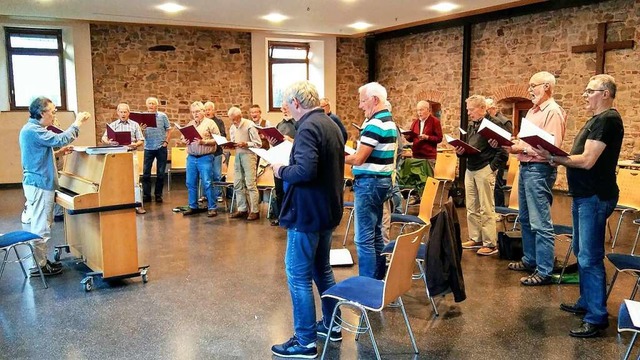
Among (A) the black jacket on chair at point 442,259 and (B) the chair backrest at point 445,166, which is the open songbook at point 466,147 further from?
(B) the chair backrest at point 445,166

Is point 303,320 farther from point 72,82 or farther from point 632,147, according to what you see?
point 72,82

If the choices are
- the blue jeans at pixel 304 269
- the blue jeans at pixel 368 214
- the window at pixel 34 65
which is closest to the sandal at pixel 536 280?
the blue jeans at pixel 368 214

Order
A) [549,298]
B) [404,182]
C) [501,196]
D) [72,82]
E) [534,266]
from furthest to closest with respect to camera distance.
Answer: [72,82] < [404,182] < [501,196] < [534,266] < [549,298]

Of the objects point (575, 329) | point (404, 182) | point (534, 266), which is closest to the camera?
point (575, 329)

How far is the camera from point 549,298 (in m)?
4.10

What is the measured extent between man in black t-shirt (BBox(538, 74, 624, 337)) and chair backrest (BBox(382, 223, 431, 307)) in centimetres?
116

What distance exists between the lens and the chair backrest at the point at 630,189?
5461 millimetres

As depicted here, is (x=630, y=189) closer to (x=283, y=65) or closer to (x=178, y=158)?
(x=178, y=158)

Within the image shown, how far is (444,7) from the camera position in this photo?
884 cm

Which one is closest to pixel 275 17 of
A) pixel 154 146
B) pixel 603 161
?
pixel 154 146

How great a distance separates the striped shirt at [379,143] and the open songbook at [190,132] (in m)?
3.57

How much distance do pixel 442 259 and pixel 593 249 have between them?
3.09 feet

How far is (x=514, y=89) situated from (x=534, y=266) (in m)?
5.67

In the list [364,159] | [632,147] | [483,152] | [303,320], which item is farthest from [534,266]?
[632,147]
